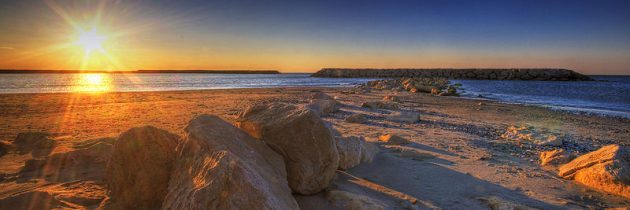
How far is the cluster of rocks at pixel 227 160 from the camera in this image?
218cm

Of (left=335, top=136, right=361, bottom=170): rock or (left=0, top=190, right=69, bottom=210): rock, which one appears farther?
(left=335, top=136, right=361, bottom=170): rock

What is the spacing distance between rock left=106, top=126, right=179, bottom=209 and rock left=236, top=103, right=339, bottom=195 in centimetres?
95

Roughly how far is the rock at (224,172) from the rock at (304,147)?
0.45 ft

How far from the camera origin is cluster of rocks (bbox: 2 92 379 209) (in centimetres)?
218

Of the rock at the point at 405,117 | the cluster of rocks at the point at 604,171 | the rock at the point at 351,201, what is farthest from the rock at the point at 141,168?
the rock at the point at 405,117

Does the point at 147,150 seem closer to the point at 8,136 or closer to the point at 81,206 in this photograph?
the point at 81,206

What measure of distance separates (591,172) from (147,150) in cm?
517

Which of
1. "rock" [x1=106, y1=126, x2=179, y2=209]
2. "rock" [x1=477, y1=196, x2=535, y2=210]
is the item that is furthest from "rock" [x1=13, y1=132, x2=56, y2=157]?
"rock" [x1=477, y1=196, x2=535, y2=210]

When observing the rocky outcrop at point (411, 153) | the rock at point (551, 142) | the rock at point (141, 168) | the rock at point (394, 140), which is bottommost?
the rock at point (551, 142)

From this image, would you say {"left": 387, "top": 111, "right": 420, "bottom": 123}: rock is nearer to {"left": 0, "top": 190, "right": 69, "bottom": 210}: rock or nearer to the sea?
{"left": 0, "top": 190, "right": 69, "bottom": 210}: rock

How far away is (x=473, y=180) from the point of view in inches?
165

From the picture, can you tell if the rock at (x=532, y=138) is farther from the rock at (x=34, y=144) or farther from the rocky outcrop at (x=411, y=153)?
the rock at (x=34, y=144)

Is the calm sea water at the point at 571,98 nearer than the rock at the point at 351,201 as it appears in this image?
No

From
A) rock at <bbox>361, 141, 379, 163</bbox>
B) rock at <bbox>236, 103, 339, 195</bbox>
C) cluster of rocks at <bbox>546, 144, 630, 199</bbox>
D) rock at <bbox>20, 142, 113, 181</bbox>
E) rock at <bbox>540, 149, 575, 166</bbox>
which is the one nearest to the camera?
rock at <bbox>236, 103, 339, 195</bbox>
